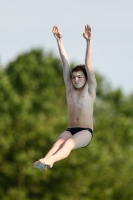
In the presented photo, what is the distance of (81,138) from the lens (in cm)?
2625

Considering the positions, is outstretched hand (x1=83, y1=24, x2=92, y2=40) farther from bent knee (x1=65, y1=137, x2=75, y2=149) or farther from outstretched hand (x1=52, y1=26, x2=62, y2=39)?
bent knee (x1=65, y1=137, x2=75, y2=149)

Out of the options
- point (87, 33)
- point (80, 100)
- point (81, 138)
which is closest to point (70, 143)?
point (81, 138)

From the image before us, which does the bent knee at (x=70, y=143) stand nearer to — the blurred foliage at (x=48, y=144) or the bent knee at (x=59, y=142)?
the bent knee at (x=59, y=142)

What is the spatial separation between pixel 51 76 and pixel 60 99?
7.09 ft

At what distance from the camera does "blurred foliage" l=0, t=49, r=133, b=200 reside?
8100 cm

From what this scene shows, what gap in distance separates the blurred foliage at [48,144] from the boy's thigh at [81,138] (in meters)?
52.9

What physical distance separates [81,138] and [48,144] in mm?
55269

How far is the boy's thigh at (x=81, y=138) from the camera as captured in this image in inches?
1031

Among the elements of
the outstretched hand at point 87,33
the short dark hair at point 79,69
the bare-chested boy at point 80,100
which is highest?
the outstretched hand at point 87,33

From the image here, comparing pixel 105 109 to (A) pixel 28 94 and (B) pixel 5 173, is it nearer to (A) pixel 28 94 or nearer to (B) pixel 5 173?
(A) pixel 28 94

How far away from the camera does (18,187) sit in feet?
265

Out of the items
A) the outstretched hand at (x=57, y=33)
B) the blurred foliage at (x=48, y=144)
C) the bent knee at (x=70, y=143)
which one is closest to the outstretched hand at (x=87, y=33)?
the outstretched hand at (x=57, y=33)

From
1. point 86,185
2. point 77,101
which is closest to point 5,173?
point 86,185

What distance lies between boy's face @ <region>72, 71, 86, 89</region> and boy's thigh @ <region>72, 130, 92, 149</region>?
1133 mm
